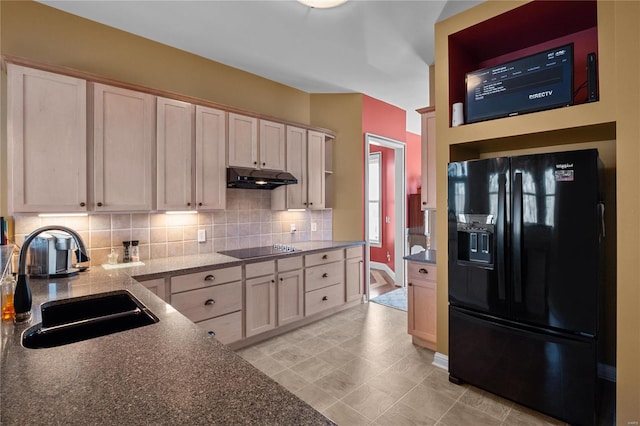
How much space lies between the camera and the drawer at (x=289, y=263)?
3096 mm

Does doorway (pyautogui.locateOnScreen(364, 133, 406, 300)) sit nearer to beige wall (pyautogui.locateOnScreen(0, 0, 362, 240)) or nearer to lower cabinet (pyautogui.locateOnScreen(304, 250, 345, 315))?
beige wall (pyautogui.locateOnScreen(0, 0, 362, 240))

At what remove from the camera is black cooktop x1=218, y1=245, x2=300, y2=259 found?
296 centimetres

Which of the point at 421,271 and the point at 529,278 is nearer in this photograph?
the point at 529,278

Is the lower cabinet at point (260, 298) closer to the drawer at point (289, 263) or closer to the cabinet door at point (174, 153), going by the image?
the drawer at point (289, 263)

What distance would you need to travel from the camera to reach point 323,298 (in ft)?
11.6

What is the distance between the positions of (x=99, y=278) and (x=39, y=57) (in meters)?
1.74

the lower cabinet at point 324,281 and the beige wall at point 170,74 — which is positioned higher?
the beige wall at point 170,74

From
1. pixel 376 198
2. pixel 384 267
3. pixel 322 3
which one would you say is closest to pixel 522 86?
pixel 322 3

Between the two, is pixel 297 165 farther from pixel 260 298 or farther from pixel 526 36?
pixel 526 36

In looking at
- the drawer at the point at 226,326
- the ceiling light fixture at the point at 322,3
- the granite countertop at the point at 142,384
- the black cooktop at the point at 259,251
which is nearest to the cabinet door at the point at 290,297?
the black cooktop at the point at 259,251

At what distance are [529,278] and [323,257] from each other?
2046 millimetres

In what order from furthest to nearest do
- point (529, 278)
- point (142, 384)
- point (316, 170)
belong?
point (316, 170) < point (529, 278) < point (142, 384)

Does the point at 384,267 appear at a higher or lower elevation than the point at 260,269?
lower

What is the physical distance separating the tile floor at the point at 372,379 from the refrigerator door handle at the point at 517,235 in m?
0.77
